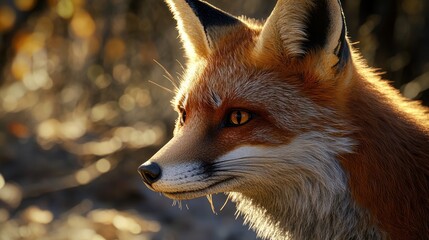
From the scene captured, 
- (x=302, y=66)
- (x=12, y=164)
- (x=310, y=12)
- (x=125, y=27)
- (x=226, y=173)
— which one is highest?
(x=310, y=12)

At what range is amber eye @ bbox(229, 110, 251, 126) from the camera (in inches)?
139

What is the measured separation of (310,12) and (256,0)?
4.48 m

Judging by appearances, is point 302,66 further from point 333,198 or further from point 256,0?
point 256,0

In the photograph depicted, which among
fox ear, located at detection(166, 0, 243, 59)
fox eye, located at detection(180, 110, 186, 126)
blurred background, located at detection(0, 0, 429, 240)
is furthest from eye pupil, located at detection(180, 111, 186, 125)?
blurred background, located at detection(0, 0, 429, 240)

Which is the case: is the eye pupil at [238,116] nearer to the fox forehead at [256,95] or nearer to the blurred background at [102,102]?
the fox forehead at [256,95]

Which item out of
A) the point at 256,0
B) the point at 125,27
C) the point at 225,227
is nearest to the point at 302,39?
the point at 225,227

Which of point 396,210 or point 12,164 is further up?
point 396,210

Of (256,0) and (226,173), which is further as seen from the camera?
(256,0)

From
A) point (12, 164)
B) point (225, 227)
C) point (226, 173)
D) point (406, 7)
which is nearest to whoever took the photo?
point (226, 173)

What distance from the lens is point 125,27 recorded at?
8.99 meters

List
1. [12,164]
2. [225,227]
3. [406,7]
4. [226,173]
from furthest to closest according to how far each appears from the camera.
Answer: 1. [12,164]
2. [406,7]
3. [225,227]
4. [226,173]

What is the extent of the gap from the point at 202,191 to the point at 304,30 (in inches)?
34.3

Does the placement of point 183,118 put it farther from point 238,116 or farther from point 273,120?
point 273,120

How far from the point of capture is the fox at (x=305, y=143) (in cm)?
349
